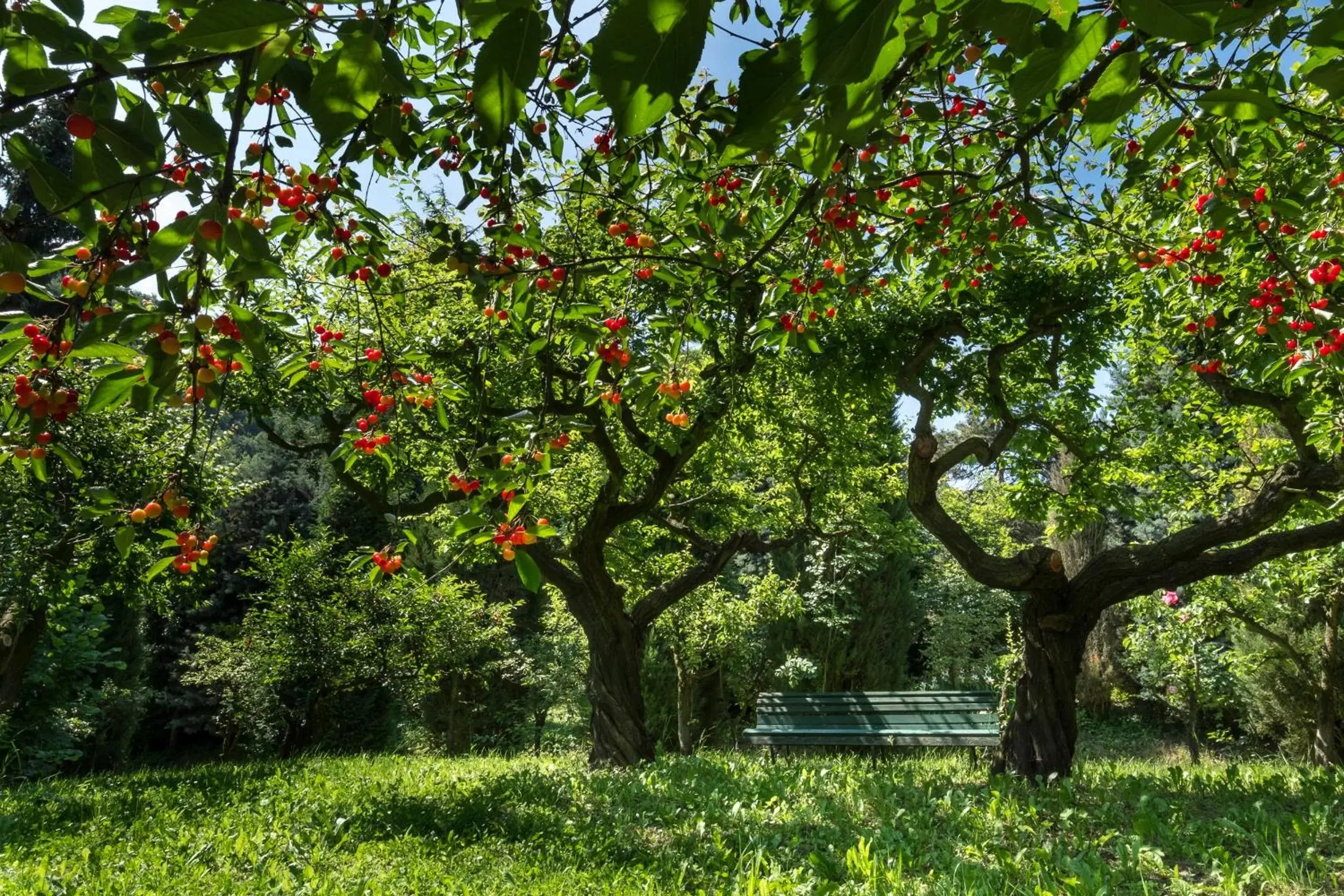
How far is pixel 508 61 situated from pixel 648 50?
0.18 meters

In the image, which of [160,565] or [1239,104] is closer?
[1239,104]

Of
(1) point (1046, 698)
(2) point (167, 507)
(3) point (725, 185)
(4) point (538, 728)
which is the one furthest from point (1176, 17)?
(4) point (538, 728)

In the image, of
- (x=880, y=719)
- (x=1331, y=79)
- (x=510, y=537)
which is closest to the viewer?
(x=1331, y=79)

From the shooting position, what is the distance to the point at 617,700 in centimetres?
724

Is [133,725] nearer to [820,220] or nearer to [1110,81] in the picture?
[820,220]

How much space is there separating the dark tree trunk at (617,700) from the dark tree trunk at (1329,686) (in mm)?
7193

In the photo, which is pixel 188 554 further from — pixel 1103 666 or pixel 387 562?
pixel 1103 666

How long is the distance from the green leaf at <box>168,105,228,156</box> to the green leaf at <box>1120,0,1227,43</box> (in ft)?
3.03

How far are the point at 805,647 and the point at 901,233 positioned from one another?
36.8 ft

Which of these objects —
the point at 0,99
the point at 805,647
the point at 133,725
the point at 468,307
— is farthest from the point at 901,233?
the point at 133,725

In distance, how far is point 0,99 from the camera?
2.89 ft

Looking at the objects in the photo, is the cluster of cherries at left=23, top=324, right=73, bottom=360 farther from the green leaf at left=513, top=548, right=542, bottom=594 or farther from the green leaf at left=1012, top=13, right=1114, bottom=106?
the green leaf at left=1012, top=13, right=1114, bottom=106

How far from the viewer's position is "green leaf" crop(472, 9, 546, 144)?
68 centimetres

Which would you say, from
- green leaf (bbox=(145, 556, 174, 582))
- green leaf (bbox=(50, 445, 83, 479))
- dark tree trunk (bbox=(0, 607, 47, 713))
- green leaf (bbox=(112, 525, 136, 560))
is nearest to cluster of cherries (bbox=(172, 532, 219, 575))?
green leaf (bbox=(145, 556, 174, 582))
